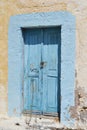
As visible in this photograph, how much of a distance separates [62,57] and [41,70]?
547mm

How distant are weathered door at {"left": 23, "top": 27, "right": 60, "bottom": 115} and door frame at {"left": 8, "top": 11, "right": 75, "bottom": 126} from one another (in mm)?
131

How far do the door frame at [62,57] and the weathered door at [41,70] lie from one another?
131mm

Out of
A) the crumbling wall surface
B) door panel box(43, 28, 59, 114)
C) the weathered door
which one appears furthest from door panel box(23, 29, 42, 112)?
the crumbling wall surface

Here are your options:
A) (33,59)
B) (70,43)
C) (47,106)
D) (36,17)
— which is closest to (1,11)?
(36,17)

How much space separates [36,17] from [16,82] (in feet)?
4.12

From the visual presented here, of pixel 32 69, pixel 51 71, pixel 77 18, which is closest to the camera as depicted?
pixel 77 18

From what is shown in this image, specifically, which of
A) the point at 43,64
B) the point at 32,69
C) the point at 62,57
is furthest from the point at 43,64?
the point at 62,57

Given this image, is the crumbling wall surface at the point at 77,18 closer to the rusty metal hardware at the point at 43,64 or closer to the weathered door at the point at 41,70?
the weathered door at the point at 41,70

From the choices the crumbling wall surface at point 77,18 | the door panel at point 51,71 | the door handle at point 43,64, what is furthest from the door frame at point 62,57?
the door handle at point 43,64

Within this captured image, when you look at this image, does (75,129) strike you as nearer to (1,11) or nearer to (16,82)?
(16,82)

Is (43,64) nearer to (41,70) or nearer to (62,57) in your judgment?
(41,70)

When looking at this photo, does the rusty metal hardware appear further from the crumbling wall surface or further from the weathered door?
the crumbling wall surface

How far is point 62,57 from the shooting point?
5.44 m

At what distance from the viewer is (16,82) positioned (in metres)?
5.82
